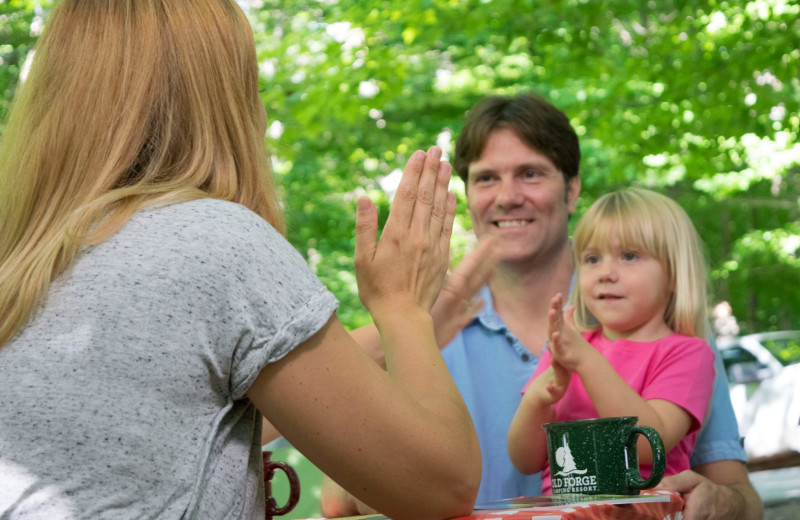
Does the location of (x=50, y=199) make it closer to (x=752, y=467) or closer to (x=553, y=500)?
(x=553, y=500)

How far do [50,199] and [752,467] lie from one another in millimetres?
4501

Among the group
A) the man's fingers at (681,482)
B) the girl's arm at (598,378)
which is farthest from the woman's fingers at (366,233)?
the man's fingers at (681,482)

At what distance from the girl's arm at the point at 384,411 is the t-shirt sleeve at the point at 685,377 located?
1012mm

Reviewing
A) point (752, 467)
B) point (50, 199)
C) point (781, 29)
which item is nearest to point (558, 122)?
point (50, 199)

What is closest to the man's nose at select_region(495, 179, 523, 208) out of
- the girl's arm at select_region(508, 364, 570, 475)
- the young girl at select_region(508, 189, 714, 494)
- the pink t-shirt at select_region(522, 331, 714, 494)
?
the young girl at select_region(508, 189, 714, 494)

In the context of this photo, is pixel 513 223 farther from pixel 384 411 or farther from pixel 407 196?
pixel 384 411

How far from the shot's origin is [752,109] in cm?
757

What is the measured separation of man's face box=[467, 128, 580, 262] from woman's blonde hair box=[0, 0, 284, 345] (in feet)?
5.65

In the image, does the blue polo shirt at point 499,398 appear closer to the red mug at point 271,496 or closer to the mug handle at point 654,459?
the mug handle at point 654,459

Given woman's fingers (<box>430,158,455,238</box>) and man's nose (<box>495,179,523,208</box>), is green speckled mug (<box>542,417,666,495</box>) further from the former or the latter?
man's nose (<box>495,179,523,208</box>)

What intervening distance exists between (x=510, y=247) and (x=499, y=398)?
1.83 feet

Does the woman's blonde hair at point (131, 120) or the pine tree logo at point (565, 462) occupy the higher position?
the woman's blonde hair at point (131, 120)

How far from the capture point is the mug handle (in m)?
1.62

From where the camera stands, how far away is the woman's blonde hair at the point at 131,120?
1402 millimetres
